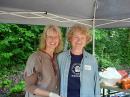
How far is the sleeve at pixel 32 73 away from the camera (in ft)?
7.18

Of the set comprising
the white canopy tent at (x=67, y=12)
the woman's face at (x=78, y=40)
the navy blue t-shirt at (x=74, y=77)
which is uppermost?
the white canopy tent at (x=67, y=12)

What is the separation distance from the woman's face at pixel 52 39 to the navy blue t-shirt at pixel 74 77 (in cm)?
15

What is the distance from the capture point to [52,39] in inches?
87.2

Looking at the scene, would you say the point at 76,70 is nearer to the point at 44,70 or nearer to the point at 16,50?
the point at 44,70

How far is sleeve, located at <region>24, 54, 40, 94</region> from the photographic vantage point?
7.18ft

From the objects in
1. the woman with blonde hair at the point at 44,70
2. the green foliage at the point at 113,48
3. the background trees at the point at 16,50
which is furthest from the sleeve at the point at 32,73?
the green foliage at the point at 113,48

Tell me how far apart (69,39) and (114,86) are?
93cm

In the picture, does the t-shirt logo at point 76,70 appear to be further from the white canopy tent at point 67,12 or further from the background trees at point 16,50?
the background trees at point 16,50

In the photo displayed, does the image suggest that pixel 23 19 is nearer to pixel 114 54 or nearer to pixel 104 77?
pixel 104 77

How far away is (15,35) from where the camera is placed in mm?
5715

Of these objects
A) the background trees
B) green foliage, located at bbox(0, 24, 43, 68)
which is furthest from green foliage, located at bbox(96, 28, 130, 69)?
green foliage, located at bbox(0, 24, 43, 68)

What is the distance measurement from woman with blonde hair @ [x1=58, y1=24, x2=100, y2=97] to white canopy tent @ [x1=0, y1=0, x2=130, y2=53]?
89cm

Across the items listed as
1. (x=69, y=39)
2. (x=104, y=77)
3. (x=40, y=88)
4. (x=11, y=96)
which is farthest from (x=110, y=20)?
(x=11, y=96)

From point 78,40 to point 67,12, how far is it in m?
1.20
